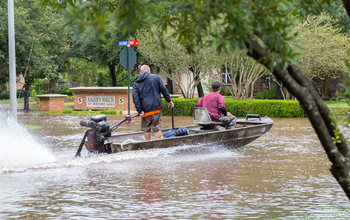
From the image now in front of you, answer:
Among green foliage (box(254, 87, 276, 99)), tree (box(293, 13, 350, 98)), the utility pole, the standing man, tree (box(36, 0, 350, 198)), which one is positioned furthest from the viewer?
green foliage (box(254, 87, 276, 99))

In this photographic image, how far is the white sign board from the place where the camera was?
24312mm

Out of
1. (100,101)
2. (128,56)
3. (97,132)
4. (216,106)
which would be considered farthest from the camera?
(100,101)

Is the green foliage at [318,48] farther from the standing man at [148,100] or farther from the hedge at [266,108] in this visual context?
the standing man at [148,100]

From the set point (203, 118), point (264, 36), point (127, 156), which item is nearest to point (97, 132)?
point (127, 156)

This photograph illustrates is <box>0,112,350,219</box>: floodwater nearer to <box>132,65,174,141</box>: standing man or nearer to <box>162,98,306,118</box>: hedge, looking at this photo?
<box>132,65,174,141</box>: standing man

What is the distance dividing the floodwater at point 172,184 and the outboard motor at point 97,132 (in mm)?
293

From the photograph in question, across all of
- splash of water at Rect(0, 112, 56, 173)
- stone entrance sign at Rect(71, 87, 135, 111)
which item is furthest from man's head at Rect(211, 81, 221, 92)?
stone entrance sign at Rect(71, 87, 135, 111)

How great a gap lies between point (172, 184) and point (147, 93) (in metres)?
3.29

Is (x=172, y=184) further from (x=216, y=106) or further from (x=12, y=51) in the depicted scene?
(x=12, y=51)

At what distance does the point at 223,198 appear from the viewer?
5.92 meters

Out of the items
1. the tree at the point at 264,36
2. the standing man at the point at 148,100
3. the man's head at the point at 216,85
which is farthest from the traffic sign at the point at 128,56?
the tree at the point at 264,36

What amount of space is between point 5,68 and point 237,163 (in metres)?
12.1

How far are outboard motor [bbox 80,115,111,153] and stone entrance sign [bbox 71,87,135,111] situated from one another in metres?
14.7

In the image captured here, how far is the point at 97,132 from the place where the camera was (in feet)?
27.7
